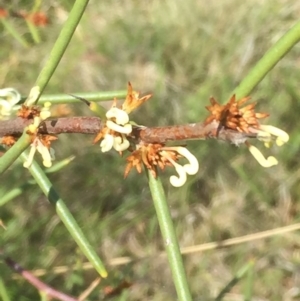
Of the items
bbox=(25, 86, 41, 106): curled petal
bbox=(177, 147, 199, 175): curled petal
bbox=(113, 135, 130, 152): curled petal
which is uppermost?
bbox=(25, 86, 41, 106): curled petal

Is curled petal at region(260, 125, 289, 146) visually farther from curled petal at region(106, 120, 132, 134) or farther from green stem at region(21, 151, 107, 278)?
green stem at region(21, 151, 107, 278)

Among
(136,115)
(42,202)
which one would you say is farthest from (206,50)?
(42,202)

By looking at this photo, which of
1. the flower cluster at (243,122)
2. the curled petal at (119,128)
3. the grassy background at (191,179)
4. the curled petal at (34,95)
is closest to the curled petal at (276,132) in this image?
the flower cluster at (243,122)

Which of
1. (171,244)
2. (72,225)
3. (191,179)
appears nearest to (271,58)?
(171,244)

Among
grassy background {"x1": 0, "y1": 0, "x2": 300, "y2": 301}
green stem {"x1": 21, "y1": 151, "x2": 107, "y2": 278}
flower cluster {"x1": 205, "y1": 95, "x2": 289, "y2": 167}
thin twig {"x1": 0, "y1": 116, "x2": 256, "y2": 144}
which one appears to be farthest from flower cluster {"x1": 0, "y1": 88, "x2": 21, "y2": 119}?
grassy background {"x1": 0, "y1": 0, "x2": 300, "y2": 301}

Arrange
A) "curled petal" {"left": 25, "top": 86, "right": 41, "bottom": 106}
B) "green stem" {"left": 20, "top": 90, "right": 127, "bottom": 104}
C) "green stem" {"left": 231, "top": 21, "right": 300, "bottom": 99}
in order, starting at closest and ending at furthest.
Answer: "green stem" {"left": 231, "top": 21, "right": 300, "bottom": 99} < "curled petal" {"left": 25, "top": 86, "right": 41, "bottom": 106} < "green stem" {"left": 20, "top": 90, "right": 127, "bottom": 104}

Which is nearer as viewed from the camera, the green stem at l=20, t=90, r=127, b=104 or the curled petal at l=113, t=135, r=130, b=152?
the curled petal at l=113, t=135, r=130, b=152

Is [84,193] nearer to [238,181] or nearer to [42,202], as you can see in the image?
[42,202]
